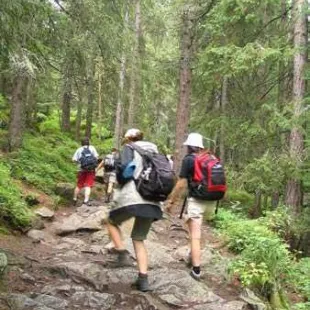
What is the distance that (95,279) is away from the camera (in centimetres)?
633

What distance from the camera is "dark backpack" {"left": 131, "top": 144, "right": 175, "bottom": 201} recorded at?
19.1 feet

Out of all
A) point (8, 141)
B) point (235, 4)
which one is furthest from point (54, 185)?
point (235, 4)

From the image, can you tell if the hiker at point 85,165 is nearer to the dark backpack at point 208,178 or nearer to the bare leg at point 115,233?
the bare leg at point 115,233

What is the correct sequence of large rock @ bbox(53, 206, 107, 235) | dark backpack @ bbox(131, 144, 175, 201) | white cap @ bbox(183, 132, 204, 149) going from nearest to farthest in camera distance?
dark backpack @ bbox(131, 144, 175, 201)
white cap @ bbox(183, 132, 204, 149)
large rock @ bbox(53, 206, 107, 235)

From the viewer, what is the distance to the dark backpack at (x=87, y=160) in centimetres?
1284

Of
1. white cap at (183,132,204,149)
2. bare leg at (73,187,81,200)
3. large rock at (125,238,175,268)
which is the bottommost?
large rock at (125,238,175,268)

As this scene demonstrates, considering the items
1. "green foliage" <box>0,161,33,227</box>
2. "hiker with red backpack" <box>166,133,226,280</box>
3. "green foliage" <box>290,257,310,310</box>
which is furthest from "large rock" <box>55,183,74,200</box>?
"hiker with red backpack" <box>166,133,226,280</box>

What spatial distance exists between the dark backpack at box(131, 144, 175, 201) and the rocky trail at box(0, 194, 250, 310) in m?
1.21

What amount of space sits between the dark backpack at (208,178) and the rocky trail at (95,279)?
1149 mm

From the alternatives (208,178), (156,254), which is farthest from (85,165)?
(208,178)

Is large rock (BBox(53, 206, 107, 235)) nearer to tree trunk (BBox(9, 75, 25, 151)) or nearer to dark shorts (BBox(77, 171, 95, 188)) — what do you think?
dark shorts (BBox(77, 171, 95, 188))

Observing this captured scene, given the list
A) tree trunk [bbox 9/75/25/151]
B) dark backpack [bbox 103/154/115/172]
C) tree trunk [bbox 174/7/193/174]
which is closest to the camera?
tree trunk [bbox 9/75/25/151]

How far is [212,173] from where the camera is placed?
6516 millimetres

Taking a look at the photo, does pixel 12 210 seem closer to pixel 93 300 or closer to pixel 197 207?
pixel 197 207
